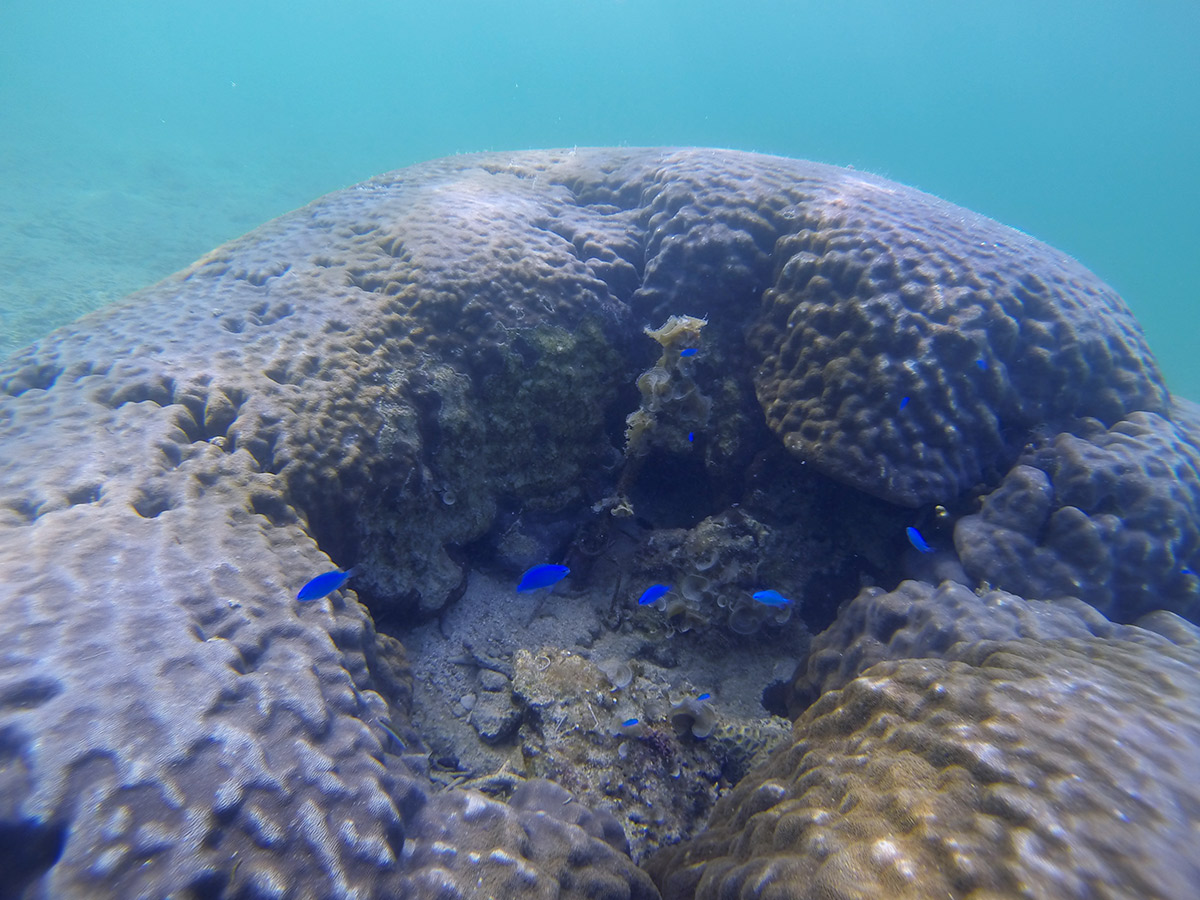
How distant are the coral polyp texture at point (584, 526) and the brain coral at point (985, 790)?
0.06 ft

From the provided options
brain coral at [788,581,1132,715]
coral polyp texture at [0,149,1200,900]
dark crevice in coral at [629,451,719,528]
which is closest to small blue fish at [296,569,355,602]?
coral polyp texture at [0,149,1200,900]

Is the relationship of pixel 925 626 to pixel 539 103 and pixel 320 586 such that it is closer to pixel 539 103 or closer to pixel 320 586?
pixel 320 586

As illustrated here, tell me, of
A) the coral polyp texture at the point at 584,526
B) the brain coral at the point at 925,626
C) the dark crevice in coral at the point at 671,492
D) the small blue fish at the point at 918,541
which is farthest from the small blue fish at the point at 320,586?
the small blue fish at the point at 918,541

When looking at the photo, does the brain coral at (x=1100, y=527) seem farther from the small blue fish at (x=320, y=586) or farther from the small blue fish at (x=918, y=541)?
the small blue fish at (x=320, y=586)

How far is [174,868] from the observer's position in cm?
178

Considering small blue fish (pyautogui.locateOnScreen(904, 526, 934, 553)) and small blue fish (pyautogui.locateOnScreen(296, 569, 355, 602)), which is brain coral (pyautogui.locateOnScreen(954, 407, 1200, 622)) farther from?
small blue fish (pyautogui.locateOnScreen(296, 569, 355, 602))

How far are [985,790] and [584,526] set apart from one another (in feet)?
12.1

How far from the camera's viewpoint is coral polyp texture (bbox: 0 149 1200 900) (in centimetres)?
197

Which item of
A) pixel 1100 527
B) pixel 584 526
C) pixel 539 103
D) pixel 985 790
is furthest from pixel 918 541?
pixel 539 103

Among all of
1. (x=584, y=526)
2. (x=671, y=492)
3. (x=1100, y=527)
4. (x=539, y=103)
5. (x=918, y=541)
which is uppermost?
(x=539, y=103)

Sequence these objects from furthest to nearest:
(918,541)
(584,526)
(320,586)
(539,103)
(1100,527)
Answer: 1. (539,103)
2. (584,526)
3. (918,541)
4. (1100,527)
5. (320,586)

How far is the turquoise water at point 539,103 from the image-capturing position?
74.3 ft

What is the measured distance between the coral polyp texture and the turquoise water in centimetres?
631

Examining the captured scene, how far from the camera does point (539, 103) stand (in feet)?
335
